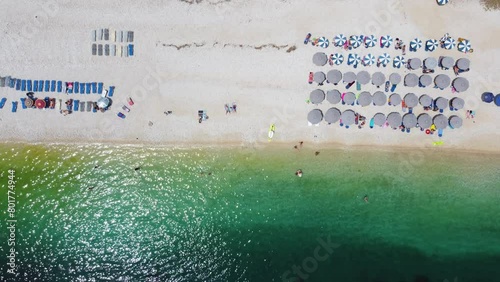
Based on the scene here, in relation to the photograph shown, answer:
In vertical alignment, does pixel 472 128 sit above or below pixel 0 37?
below

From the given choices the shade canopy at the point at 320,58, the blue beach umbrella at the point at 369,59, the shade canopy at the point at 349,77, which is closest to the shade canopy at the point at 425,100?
the blue beach umbrella at the point at 369,59

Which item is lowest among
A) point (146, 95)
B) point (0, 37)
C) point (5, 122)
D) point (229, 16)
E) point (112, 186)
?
point (112, 186)

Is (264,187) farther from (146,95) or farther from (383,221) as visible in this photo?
(146,95)

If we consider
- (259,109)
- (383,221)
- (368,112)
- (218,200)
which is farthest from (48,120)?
(383,221)

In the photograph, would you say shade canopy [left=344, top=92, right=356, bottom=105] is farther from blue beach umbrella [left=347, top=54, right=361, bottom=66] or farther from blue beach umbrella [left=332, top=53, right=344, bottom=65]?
blue beach umbrella [left=332, top=53, right=344, bottom=65]

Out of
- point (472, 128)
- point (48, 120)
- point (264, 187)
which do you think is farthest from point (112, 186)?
point (472, 128)

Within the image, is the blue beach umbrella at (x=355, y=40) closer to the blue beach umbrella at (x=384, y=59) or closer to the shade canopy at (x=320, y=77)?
the blue beach umbrella at (x=384, y=59)
